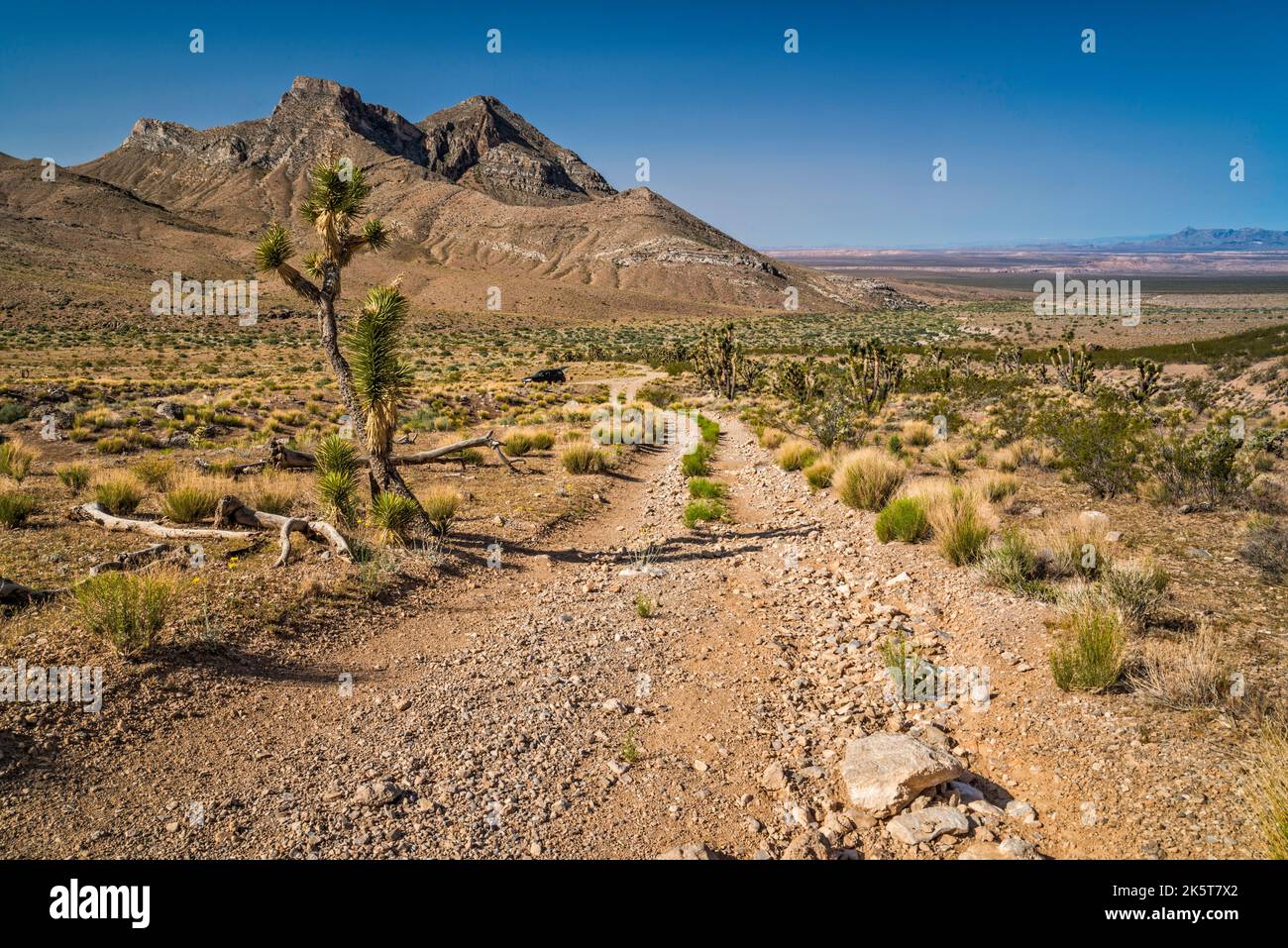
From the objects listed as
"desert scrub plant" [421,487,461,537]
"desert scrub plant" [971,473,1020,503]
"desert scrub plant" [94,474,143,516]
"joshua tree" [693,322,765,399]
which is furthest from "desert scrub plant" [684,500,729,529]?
"joshua tree" [693,322,765,399]

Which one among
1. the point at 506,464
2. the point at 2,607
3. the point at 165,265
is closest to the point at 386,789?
the point at 2,607

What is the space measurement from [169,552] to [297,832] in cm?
542

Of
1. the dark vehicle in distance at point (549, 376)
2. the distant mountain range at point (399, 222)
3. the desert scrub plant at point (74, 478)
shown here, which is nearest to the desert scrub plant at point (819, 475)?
the desert scrub plant at point (74, 478)

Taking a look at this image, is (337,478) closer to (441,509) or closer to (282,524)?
(282,524)

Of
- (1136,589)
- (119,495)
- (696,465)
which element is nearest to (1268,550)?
(1136,589)

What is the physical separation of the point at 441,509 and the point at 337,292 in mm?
3429

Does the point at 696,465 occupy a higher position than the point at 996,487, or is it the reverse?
the point at 696,465

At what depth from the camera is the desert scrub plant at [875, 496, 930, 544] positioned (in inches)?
366

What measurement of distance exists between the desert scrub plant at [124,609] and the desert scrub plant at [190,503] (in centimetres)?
353

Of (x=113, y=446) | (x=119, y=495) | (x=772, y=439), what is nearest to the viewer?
(x=119, y=495)

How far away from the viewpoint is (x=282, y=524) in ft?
27.8

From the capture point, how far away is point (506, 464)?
1562cm

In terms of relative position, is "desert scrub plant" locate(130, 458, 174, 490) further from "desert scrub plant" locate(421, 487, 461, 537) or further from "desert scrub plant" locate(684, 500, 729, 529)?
"desert scrub plant" locate(684, 500, 729, 529)

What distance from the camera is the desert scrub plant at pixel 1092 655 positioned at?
502 cm
